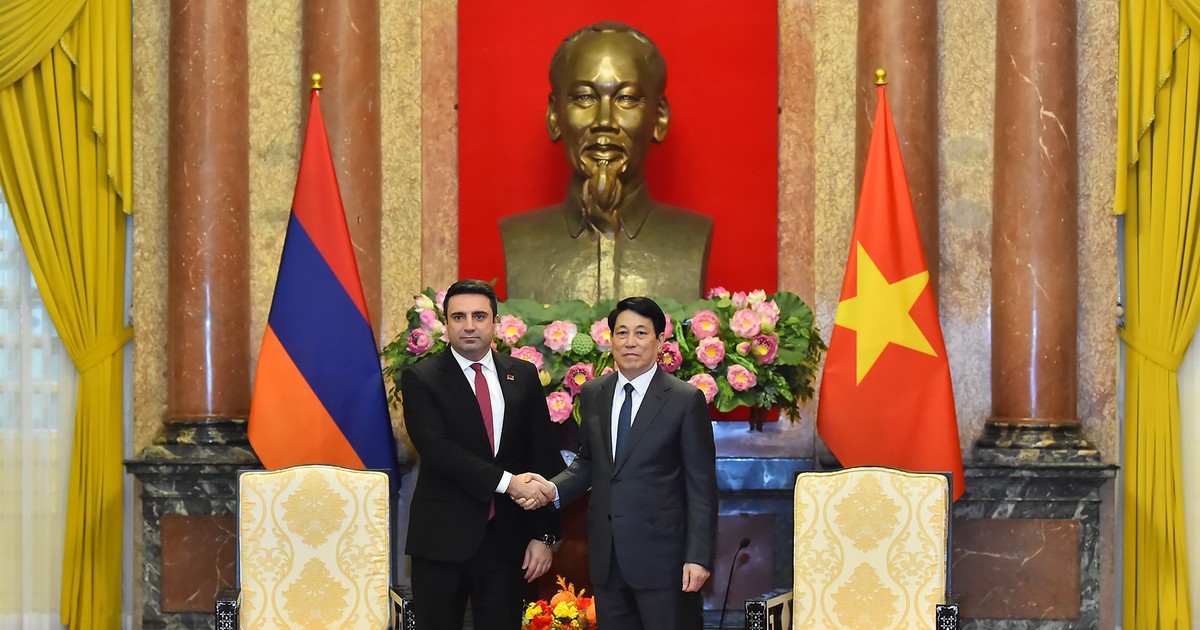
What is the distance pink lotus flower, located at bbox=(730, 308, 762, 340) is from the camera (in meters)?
4.84

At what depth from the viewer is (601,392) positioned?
4.02m

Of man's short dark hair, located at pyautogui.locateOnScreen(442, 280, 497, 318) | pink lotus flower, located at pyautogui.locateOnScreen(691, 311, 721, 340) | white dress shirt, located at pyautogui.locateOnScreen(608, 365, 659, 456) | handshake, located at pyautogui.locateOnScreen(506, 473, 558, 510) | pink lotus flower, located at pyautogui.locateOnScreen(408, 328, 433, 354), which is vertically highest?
man's short dark hair, located at pyautogui.locateOnScreen(442, 280, 497, 318)

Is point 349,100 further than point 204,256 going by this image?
Yes

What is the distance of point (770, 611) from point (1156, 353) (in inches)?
106

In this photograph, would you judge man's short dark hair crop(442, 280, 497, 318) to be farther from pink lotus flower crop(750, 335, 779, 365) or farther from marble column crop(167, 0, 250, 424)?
marble column crop(167, 0, 250, 424)

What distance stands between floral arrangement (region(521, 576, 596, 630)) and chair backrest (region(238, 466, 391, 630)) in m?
0.65

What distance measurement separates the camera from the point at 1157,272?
591cm

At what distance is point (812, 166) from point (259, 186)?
2517 millimetres

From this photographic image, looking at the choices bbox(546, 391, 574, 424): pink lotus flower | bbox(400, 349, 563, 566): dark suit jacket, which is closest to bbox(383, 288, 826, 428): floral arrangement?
bbox(546, 391, 574, 424): pink lotus flower

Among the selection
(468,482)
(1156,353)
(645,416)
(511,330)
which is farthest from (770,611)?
(1156,353)

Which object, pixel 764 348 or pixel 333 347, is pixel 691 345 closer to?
pixel 764 348

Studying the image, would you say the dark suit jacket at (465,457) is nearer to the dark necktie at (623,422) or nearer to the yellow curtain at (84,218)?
the dark necktie at (623,422)

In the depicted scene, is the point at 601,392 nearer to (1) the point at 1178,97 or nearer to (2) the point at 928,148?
(2) the point at 928,148

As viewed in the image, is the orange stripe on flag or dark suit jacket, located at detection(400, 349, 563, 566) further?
the orange stripe on flag
